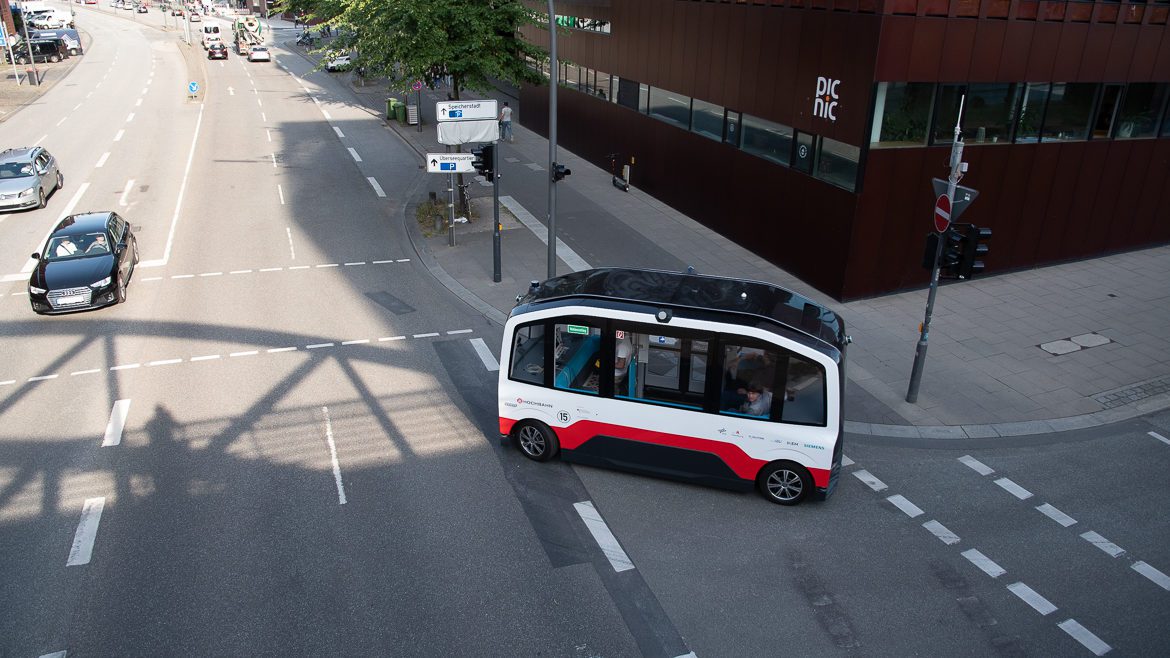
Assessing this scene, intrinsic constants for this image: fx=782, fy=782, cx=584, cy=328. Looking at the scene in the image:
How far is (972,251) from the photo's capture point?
37.8 ft

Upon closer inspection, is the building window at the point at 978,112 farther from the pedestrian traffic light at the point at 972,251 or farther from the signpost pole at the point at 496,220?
the signpost pole at the point at 496,220

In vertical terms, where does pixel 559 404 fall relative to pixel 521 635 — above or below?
above

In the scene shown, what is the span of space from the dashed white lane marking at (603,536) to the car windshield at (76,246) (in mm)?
12614

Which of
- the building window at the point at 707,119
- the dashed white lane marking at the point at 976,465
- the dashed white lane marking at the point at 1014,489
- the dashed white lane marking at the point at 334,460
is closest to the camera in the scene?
the dashed white lane marking at the point at 334,460

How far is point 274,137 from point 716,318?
28.8 m

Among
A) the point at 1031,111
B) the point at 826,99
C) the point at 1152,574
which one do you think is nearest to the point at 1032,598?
the point at 1152,574

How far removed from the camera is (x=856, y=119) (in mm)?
15062

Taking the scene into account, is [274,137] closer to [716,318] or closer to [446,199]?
[446,199]

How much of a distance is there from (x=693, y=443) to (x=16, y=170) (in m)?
22.7

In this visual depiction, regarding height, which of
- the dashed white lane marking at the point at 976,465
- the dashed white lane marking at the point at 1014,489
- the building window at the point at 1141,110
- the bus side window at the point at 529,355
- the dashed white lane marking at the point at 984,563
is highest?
the building window at the point at 1141,110

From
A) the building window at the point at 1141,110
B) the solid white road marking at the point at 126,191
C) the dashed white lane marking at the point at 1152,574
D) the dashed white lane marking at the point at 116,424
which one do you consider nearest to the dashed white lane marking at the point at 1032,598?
the dashed white lane marking at the point at 1152,574

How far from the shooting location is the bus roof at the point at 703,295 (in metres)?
9.75

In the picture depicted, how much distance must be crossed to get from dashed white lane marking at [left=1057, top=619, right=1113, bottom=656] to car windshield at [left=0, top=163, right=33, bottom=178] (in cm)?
2665

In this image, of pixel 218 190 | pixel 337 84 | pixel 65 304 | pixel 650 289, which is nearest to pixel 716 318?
pixel 650 289
